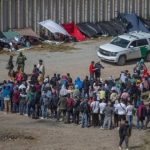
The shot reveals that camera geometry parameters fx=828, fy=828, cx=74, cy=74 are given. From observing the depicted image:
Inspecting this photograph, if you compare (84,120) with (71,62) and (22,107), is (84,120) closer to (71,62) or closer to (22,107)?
(22,107)

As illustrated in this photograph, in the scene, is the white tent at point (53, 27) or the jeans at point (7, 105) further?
the white tent at point (53, 27)

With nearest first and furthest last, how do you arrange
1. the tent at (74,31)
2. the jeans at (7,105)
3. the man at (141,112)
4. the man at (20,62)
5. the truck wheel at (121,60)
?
1. the man at (141,112)
2. the jeans at (7,105)
3. the man at (20,62)
4. the truck wheel at (121,60)
5. the tent at (74,31)

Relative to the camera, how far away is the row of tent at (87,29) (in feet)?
159

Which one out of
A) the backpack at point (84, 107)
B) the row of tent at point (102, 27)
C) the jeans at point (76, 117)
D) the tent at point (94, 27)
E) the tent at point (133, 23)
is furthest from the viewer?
the tent at point (133, 23)

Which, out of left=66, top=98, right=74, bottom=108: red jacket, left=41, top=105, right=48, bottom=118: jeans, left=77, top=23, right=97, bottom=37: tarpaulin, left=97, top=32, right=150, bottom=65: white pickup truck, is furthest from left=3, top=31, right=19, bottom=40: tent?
left=66, top=98, right=74, bottom=108: red jacket

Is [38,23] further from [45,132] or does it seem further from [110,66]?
[45,132]

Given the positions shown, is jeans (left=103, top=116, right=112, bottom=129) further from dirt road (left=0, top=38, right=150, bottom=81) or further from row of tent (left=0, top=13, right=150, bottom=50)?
row of tent (left=0, top=13, right=150, bottom=50)

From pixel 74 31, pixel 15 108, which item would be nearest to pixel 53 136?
pixel 15 108

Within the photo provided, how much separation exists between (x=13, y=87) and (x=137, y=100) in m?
5.36

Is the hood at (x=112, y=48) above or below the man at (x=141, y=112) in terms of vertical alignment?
above

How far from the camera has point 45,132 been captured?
31.8 metres

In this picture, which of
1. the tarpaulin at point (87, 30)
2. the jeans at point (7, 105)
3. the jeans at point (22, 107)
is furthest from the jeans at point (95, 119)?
the tarpaulin at point (87, 30)

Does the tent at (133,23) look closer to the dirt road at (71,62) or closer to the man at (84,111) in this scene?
the dirt road at (71,62)

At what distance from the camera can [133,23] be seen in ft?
174
